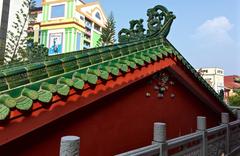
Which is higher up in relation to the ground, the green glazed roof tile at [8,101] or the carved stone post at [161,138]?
the green glazed roof tile at [8,101]

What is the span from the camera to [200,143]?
15.9ft

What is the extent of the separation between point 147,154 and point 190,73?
303 cm

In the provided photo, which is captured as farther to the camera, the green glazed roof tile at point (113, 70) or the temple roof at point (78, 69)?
the green glazed roof tile at point (113, 70)

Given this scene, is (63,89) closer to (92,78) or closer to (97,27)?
(92,78)

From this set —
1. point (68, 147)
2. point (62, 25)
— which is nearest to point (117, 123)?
point (68, 147)

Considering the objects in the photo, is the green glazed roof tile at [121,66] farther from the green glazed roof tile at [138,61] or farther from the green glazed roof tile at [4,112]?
the green glazed roof tile at [4,112]

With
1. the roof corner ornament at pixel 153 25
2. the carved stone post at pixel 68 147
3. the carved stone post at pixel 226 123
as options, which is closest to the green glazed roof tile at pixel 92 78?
the carved stone post at pixel 68 147

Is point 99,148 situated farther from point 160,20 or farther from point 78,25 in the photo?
point 78,25

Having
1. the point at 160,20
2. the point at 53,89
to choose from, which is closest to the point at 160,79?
the point at 160,20

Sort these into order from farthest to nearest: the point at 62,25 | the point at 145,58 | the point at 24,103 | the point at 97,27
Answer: the point at 97,27
the point at 62,25
the point at 145,58
the point at 24,103

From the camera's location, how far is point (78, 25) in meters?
33.3

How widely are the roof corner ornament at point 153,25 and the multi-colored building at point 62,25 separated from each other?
26033 millimetres

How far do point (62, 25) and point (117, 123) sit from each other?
2982 centimetres

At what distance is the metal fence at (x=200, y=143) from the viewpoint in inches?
137
